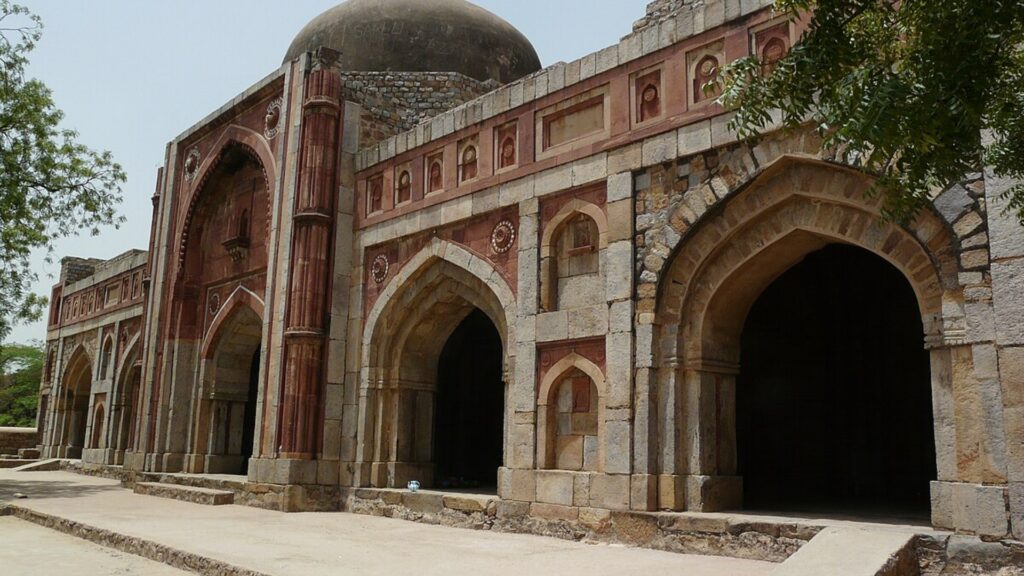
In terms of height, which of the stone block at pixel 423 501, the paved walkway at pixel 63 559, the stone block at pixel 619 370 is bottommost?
the paved walkway at pixel 63 559

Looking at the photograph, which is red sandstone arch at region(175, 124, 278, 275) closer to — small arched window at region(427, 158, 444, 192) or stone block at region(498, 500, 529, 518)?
small arched window at region(427, 158, 444, 192)

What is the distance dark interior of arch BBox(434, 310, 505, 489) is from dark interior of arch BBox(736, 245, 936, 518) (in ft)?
15.3

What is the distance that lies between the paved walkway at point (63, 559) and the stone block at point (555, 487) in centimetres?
321

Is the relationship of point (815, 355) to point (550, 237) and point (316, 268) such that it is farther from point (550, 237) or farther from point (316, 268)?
point (316, 268)

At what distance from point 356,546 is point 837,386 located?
6.23 m

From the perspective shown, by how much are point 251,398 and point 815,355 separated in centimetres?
999

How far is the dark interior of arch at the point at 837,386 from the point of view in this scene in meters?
9.98

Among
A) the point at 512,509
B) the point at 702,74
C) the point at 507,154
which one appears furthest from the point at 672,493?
the point at 507,154

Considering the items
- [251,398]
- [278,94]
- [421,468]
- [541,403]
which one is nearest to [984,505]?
[541,403]

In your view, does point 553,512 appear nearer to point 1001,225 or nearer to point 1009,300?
point 1009,300

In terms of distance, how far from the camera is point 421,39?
13875 mm

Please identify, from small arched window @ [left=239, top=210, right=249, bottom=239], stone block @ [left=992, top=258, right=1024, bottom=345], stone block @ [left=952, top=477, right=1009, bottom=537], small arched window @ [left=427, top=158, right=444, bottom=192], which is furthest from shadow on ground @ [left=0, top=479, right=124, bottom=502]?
stone block @ [left=992, top=258, right=1024, bottom=345]

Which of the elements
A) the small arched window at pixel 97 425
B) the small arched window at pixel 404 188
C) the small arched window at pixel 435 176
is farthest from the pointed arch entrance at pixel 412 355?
the small arched window at pixel 97 425

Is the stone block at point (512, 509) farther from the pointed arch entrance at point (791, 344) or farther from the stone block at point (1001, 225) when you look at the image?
the stone block at point (1001, 225)
